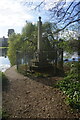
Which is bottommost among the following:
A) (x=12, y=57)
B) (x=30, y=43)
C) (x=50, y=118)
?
(x=50, y=118)

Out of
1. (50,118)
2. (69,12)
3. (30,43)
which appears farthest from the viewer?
(30,43)

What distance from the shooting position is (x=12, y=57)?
50.6 ft

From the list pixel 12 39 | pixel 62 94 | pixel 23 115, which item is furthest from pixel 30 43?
pixel 23 115

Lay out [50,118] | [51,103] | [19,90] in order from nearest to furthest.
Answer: [50,118] < [51,103] < [19,90]

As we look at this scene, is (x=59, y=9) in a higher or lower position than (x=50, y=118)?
higher

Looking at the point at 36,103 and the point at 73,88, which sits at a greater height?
the point at 73,88

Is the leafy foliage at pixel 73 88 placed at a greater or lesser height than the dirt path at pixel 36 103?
greater

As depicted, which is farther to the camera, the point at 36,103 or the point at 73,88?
the point at 73,88

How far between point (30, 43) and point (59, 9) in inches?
349

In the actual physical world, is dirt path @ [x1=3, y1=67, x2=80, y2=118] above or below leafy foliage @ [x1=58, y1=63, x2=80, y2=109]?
below

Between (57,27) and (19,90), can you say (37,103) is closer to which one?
(19,90)

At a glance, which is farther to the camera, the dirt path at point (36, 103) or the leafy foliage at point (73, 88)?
the leafy foliage at point (73, 88)

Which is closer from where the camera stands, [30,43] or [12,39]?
[30,43]

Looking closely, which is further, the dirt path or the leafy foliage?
the leafy foliage
